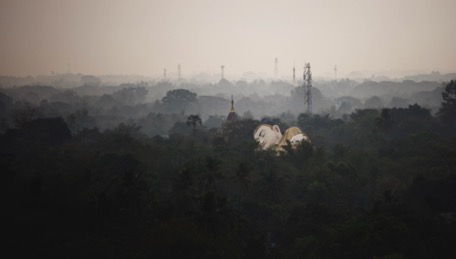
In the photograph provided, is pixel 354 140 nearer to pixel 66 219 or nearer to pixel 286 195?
pixel 286 195

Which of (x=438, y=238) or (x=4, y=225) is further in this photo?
(x=438, y=238)

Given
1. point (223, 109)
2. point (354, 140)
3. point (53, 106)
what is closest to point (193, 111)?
point (223, 109)

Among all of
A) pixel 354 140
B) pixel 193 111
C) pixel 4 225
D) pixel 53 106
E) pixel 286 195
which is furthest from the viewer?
pixel 193 111

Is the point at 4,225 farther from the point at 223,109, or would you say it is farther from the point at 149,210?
the point at 223,109

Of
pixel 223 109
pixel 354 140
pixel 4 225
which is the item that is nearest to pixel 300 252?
pixel 4 225

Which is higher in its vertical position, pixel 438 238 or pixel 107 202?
pixel 107 202

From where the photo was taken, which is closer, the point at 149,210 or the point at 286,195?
the point at 149,210

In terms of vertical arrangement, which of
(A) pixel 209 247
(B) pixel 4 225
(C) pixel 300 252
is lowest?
(C) pixel 300 252

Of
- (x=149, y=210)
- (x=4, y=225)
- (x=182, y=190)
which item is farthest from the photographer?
(x=182, y=190)

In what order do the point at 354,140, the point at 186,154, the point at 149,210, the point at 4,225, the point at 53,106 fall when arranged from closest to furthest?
the point at 4,225
the point at 149,210
the point at 186,154
the point at 354,140
the point at 53,106
